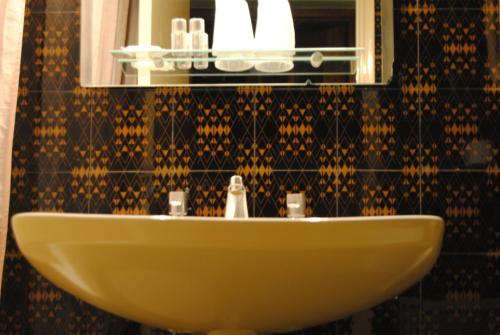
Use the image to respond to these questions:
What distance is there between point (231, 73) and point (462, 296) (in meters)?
0.85

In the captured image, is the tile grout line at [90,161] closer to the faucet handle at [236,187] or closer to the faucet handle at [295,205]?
the faucet handle at [236,187]

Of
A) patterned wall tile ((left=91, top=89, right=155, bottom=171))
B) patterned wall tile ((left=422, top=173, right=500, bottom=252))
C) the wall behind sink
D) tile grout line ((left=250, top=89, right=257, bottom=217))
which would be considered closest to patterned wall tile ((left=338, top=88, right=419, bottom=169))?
the wall behind sink

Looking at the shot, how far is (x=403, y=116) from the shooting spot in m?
1.63

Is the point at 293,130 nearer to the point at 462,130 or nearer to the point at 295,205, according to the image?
the point at 295,205

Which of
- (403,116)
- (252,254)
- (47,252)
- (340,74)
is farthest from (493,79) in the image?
(47,252)

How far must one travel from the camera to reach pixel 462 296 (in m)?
1.58

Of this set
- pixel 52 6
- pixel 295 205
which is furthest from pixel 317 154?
pixel 52 6

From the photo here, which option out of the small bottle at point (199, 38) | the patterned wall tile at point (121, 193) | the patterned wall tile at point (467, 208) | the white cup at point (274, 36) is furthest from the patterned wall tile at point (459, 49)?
the patterned wall tile at point (121, 193)

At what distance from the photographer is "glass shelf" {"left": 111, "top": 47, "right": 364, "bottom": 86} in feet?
5.15

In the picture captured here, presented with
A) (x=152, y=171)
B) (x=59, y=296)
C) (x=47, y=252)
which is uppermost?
(x=152, y=171)

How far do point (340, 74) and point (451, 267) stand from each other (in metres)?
0.59

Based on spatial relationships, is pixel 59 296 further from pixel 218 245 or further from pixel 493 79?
pixel 493 79

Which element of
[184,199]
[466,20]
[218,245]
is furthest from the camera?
[466,20]

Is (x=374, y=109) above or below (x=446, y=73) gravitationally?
below
